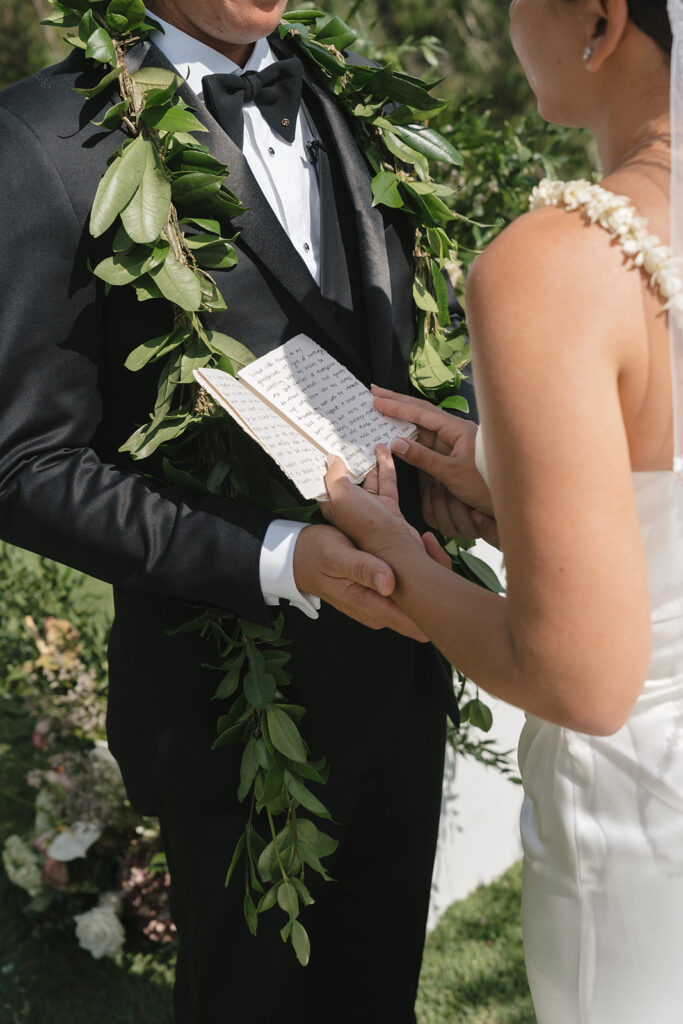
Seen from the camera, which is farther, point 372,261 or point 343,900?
point 343,900

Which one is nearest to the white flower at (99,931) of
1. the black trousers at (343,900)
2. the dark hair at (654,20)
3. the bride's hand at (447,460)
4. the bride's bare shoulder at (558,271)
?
the black trousers at (343,900)

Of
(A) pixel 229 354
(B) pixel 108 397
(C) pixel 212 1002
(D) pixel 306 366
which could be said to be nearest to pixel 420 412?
(D) pixel 306 366

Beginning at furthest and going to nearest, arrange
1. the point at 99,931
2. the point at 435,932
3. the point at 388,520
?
the point at 435,932 → the point at 99,931 → the point at 388,520

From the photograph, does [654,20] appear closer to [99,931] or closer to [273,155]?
[273,155]

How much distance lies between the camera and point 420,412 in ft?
5.88

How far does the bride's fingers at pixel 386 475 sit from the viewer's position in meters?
1.64

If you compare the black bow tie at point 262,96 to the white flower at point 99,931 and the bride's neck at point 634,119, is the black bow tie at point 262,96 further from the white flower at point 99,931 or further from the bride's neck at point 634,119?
the white flower at point 99,931

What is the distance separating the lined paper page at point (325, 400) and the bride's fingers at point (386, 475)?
1 cm

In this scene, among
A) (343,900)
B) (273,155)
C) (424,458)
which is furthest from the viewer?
(343,900)

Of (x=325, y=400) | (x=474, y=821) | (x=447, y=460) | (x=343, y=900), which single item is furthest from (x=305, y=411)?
(x=474, y=821)

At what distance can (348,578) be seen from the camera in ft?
5.07

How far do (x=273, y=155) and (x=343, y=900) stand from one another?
1.47m

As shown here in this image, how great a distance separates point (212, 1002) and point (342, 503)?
1023 millimetres

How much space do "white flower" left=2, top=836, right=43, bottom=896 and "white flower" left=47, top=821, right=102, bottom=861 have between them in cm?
11
